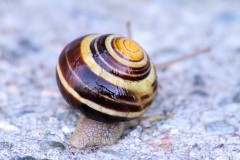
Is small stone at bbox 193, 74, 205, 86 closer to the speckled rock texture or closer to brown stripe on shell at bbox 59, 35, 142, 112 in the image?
the speckled rock texture

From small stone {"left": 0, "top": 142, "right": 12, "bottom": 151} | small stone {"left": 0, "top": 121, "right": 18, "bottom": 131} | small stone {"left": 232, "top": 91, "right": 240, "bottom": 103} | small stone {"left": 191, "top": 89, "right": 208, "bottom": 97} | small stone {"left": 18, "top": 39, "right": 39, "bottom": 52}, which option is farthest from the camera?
small stone {"left": 18, "top": 39, "right": 39, "bottom": 52}

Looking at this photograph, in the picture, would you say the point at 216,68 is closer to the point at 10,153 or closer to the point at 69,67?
the point at 69,67

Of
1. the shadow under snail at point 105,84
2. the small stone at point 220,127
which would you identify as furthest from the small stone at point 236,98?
the shadow under snail at point 105,84

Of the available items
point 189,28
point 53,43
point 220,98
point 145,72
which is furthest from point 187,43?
point 145,72

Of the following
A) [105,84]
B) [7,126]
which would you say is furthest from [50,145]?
[105,84]

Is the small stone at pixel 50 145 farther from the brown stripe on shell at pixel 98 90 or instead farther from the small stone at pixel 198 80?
the small stone at pixel 198 80

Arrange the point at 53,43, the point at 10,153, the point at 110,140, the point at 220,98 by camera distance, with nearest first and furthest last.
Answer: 1. the point at 10,153
2. the point at 110,140
3. the point at 220,98
4. the point at 53,43

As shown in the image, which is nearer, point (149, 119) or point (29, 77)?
point (149, 119)

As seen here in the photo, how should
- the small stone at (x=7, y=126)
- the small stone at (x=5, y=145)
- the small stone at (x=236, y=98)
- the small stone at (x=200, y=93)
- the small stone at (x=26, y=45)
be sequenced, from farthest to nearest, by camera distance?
the small stone at (x=26, y=45) → the small stone at (x=200, y=93) → the small stone at (x=236, y=98) → the small stone at (x=7, y=126) → the small stone at (x=5, y=145)

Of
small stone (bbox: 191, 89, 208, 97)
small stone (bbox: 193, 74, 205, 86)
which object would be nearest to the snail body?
small stone (bbox: 191, 89, 208, 97)
